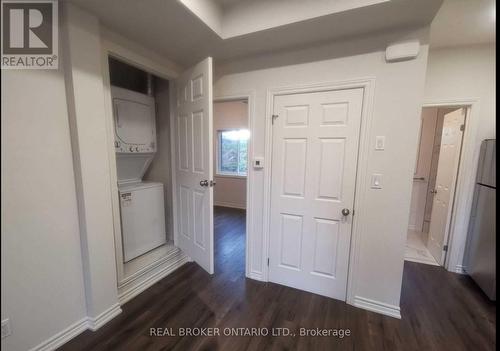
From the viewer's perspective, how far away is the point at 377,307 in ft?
5.78

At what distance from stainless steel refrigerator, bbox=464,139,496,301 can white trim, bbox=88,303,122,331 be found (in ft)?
10.6

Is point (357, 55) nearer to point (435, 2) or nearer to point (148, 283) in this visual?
point (435, 2)

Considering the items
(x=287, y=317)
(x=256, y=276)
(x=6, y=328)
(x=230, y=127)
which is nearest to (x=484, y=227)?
(x=287, y=317)

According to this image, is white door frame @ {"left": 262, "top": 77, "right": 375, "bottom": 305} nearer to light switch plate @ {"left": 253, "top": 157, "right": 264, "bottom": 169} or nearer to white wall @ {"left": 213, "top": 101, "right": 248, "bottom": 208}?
light switch plate @ {"left": 253, "top": 157, "right": 264, "bottom": 169}

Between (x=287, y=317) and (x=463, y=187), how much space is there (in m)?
2.27

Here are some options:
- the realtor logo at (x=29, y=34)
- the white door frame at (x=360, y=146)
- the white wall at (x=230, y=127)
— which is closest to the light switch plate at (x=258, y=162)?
the white door frame at (x=360, y=146)

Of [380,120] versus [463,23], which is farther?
[463,23]

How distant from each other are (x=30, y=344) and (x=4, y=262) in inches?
22.8

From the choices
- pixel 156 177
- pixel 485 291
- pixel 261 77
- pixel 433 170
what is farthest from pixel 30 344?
pixel 433 170

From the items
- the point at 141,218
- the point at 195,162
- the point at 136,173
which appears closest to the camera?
the point at 195,162

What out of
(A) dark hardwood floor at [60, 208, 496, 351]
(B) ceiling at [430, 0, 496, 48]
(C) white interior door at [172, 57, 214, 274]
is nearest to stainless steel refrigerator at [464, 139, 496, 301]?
(A) dark hardwood floor at [60, 208, 496, 351]

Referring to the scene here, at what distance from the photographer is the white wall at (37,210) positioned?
1.19 m

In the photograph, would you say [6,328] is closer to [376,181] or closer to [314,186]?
[314,186]

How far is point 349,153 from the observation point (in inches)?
67.9
